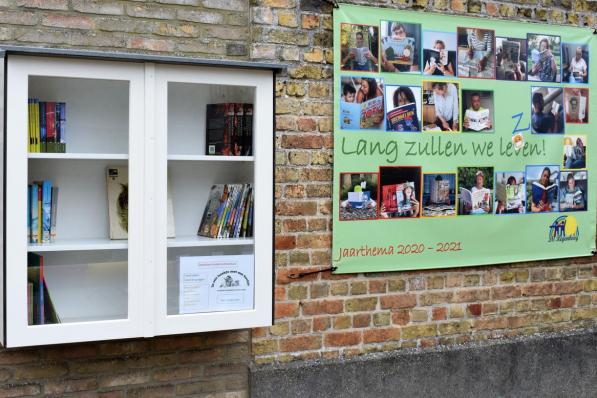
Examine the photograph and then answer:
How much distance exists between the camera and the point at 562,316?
4.77 m

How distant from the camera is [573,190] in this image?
4691 millimetres

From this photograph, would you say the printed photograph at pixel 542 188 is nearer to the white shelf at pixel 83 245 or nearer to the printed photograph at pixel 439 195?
the printed photograph at pixel 439 195

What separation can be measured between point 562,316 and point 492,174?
3.75 ft

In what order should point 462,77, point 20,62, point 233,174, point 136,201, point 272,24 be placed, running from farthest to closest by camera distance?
point 462,77, point 272,24, point 233,174, point 136,201, point 20,62

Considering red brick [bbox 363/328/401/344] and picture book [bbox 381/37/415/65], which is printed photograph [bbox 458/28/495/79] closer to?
picture book [bbox 381/37/415/65]

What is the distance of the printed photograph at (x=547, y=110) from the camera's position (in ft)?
15.0

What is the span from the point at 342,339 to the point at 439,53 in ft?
5.94

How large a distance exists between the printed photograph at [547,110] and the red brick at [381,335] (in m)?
1.58

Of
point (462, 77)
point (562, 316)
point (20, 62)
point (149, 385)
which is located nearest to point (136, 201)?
point (20, 62)

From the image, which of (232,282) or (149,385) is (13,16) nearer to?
(232,282)

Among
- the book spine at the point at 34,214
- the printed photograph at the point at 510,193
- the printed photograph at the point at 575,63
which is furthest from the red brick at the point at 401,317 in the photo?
the book spine at the point at 34,214

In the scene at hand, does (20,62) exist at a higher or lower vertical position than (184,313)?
higher

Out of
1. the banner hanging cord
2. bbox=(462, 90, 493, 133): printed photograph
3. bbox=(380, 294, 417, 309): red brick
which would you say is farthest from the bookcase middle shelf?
bbox=(462, 90, 493, 133): printed photograph

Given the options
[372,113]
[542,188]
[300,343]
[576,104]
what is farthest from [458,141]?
[300,343]
